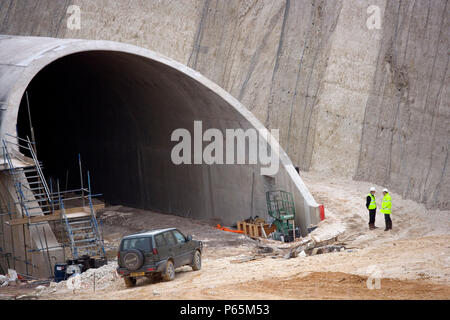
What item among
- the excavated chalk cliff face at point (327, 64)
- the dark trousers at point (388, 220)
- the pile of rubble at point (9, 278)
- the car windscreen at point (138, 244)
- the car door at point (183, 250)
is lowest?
the pile of rubble at point (9, 278)

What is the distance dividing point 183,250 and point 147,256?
1.35 metres

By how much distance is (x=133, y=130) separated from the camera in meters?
27.7

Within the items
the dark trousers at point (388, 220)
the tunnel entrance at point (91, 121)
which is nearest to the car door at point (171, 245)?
the dark trousers at point (388, 220)

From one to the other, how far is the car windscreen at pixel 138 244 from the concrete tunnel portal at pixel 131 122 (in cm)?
641

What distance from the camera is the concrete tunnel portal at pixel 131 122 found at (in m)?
21.3

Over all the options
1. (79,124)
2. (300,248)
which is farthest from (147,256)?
(79,124)

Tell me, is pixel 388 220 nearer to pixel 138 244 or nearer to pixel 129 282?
pixel 138 244

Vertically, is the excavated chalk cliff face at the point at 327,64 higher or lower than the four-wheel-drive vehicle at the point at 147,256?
higher

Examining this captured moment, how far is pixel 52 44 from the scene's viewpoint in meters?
21.5

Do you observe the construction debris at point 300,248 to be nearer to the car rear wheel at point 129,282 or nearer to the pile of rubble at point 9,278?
the car rear wheel at point 129,282

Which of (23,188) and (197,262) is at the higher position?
(23,188)

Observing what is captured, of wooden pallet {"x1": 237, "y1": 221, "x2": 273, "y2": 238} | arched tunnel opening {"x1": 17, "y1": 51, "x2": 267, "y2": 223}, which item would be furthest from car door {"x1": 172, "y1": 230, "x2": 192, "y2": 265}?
arched tunnel opening {"x1": 17, "y1": 51, "x2": 267, "y2": 223}

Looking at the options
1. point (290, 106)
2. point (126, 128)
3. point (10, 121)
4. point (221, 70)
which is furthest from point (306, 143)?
point (10, 121)

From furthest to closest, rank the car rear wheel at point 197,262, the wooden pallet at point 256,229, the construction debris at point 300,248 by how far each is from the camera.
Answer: the wooden pallet at point 256,229 → the construction debris at point 300,248 → the car rear wheel at point 197,262
